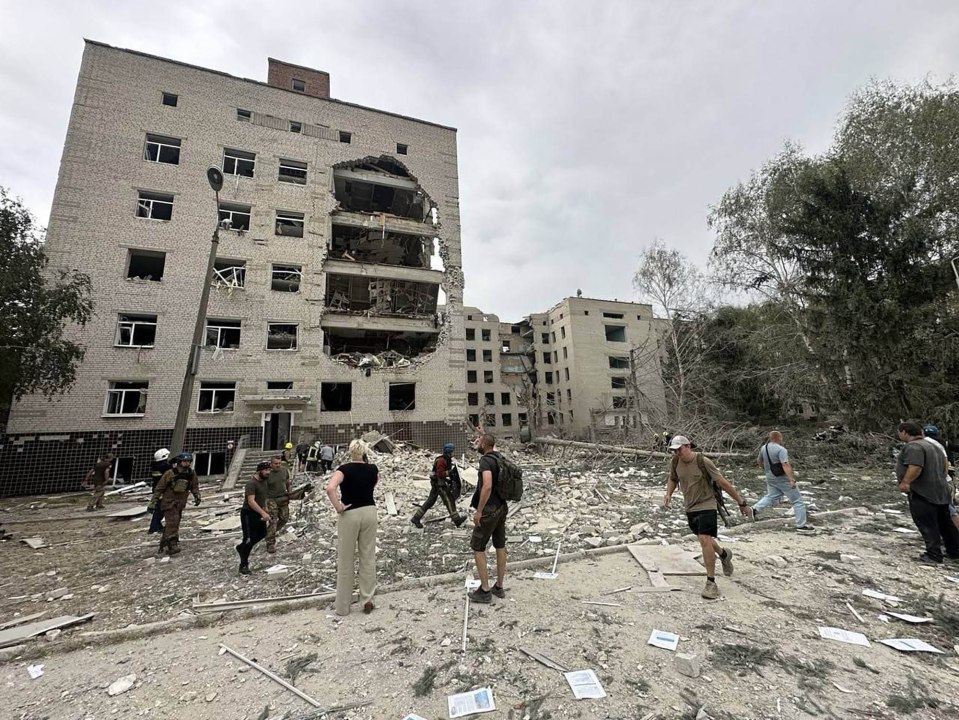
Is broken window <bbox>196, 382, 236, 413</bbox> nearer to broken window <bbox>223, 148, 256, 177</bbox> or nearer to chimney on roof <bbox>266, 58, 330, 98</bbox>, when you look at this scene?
broken window <bbox>223, 148, 256, 177</bbox>

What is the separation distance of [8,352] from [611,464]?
19.9m

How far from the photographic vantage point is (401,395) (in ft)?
72.2

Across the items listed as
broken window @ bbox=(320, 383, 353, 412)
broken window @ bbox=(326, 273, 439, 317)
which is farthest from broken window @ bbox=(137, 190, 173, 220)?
broken window @ bbox=(320, 383, 353, 412)

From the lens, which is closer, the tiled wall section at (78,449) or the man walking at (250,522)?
the man walking at (250,522)

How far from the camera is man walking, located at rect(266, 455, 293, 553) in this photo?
21.4 ft

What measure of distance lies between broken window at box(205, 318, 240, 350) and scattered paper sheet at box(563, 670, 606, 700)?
19.3 m

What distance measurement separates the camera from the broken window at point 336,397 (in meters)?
20.4

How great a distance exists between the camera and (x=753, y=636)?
140 inches

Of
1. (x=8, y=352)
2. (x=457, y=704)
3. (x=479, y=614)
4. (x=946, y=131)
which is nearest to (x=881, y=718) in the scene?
(x=457, y=704)

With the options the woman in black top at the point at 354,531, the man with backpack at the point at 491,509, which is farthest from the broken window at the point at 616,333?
the woman in black top at the point at 354,531

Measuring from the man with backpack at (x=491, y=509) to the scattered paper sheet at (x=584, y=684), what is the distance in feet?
4.74

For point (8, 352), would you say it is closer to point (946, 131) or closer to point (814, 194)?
point (814, 194)

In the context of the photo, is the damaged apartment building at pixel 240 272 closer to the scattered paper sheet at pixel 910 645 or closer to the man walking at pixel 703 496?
the man walking at pixel 703 496

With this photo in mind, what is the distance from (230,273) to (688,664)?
21.9m
